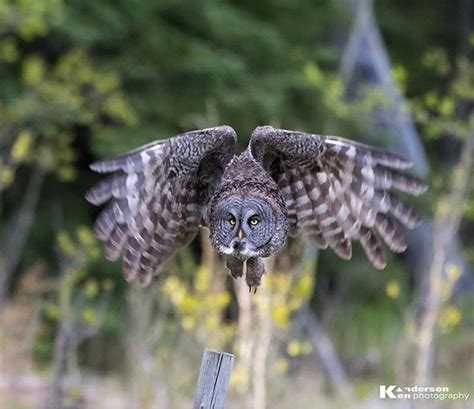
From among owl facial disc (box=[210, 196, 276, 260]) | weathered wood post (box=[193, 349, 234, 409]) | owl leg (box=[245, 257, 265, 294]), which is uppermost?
owl facial disc (box=[210, 196, 276, 260])

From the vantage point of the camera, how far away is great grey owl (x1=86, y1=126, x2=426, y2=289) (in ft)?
24.0

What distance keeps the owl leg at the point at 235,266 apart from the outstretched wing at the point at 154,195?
0.57 metres

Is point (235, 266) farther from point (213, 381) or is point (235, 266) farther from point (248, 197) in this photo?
point (213, 381)

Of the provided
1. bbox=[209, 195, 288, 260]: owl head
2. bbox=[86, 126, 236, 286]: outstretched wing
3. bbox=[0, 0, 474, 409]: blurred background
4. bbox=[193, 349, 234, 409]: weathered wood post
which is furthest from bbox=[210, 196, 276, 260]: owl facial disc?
bbox=[0, 0, 474, 409]: blurred background

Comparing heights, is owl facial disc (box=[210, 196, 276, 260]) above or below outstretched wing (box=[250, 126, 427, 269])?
below

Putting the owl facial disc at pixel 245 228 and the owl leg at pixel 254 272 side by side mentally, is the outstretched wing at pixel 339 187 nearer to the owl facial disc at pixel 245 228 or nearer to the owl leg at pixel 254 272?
the owl facial disc at pixel 245 228

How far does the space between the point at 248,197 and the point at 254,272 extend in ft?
1.53

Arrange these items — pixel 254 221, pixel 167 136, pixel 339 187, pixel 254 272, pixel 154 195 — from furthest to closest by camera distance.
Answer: pixel 167 136 < pixel 339 187 < pixel 154 195 < pixel 254 221 < pixel 254 272

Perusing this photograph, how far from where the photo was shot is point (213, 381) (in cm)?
557

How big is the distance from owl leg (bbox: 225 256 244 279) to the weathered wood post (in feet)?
5.50

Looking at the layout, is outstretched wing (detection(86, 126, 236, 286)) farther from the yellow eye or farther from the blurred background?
the blurred background

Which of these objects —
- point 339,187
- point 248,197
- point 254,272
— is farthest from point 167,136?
point 254,272

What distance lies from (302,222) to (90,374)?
667 cm

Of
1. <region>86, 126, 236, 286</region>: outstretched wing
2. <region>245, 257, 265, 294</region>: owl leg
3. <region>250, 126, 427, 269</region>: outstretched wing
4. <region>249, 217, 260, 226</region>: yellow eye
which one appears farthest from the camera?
<region>250, 126, 427, 269</region>: outstretched wing
